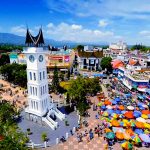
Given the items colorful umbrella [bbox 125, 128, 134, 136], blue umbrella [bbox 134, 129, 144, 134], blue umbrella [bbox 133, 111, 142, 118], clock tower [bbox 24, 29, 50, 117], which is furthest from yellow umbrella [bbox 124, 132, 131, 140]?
clock tower [bbox 24, 29, 50, 117]

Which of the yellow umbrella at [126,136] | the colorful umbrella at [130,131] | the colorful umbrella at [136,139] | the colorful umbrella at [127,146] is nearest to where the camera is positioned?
the colorful umbrella at [127,146]

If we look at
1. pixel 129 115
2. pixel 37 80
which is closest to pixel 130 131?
pixel 129 115

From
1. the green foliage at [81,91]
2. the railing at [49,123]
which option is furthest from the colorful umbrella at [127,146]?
the green foliage at [81,91]

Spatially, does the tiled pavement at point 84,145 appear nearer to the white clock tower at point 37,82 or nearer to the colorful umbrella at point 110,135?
the colorful umbrella at point 110,135

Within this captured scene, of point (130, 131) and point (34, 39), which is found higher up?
point (34, 39)

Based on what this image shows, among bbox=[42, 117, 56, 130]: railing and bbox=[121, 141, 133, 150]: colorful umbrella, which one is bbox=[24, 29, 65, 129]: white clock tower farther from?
bbox=[121, 141, 133, 150]: colorful umbrella

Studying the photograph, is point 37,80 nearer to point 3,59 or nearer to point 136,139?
point 136,139

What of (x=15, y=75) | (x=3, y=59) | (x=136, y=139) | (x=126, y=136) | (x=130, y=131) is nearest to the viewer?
(x=136, y=139)

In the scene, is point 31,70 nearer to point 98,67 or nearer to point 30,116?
point 30,116
